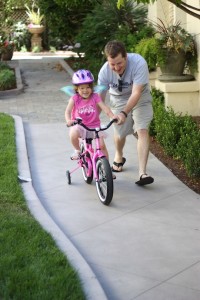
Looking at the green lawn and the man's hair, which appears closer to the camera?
the green lawn

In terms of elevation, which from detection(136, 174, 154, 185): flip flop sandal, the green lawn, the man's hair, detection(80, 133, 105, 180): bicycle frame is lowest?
detection(136, 174, 154, 185): flip flop sandal

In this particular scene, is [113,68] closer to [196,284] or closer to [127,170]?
[127,170]

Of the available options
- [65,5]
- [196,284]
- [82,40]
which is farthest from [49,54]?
[196,284]

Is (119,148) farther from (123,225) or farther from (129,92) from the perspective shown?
(123,225)

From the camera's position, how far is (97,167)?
267 inches

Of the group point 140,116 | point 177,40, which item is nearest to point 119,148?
point 140,116

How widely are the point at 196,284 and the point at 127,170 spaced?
3.41 meters

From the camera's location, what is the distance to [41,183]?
24.5 ft

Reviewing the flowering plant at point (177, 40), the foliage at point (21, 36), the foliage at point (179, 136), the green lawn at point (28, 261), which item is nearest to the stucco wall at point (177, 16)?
the flowering plant at point (177, 40)

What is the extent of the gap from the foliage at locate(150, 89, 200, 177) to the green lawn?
2.04m

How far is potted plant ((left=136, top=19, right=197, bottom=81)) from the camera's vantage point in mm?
10688

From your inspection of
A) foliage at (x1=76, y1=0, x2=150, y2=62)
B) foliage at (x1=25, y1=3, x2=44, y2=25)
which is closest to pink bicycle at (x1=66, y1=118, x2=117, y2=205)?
foliage at (x1=76, y1=0, x2=150, y2=62)

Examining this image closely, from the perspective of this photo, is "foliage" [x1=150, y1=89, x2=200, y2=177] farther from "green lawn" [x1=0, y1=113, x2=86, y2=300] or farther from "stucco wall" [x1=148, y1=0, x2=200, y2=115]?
"green lawn" [x1=0, y1=113, x2=86, y2=300]

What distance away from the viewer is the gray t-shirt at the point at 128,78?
699cm
